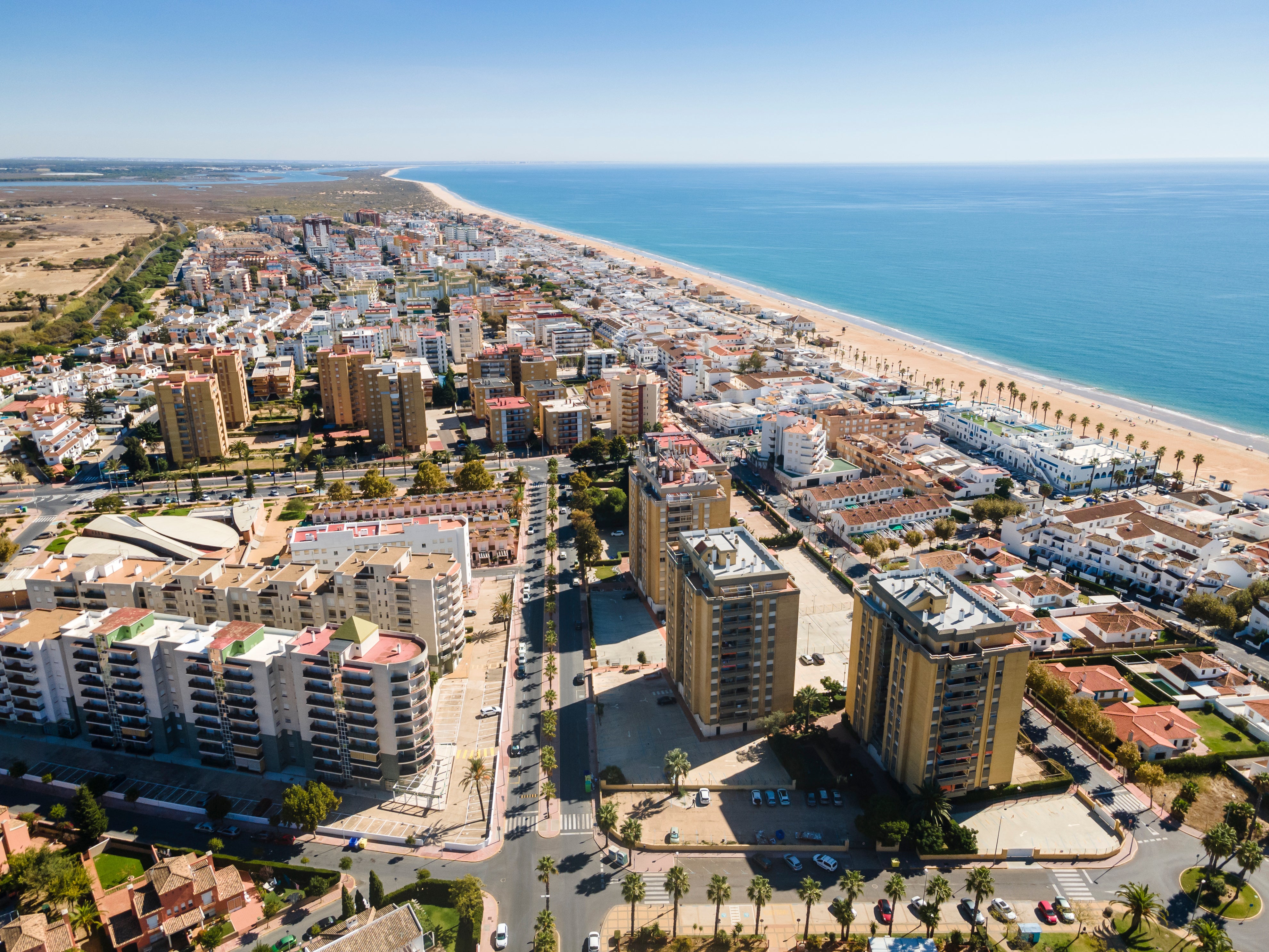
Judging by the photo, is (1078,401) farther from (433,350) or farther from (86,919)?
(86,919)

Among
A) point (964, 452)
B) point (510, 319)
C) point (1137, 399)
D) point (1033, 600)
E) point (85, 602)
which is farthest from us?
point (510, 319)

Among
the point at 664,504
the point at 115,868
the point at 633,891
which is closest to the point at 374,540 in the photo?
the point at 664,504

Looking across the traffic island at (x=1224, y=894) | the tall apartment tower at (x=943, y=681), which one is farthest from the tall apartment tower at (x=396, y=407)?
the traffic island at (x=1224, y=894)

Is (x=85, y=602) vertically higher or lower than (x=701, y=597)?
lower

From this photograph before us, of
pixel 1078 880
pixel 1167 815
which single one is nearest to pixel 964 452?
pixel 1167 815

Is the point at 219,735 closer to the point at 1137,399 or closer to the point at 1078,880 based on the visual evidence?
the point at 1078,880

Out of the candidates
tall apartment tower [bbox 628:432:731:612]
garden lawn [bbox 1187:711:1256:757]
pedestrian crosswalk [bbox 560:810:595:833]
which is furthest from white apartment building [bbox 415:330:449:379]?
garden lawn [bbox 1187:711:1256:757]

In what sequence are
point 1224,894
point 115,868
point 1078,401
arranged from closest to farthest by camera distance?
point 1224,894 < point 115,868 < point 1078,401
